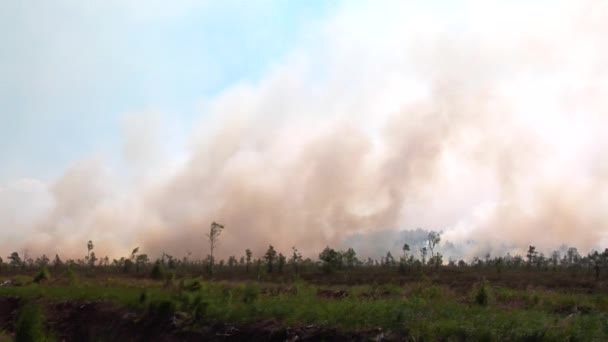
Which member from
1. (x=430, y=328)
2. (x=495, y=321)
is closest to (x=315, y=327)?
(x=430, y=328)


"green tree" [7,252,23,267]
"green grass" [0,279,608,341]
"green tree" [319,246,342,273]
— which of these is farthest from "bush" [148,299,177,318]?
"green tree" [7,252,23,267]

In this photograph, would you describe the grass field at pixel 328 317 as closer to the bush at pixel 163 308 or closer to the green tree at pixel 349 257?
the bush at pixel 163 308

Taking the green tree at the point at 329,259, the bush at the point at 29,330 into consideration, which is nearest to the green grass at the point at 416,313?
the bush at the point at 29,330

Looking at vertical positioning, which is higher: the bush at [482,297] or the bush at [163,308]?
the bush at [482,297]

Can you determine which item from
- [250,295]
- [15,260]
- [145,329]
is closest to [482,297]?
[250,295]

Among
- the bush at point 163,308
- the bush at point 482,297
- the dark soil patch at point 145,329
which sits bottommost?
the dark soil patch at point 145,329

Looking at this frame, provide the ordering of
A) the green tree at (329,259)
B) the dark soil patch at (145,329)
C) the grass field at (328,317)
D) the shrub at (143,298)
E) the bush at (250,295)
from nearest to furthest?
the grass field at (328,317)
the dark soil patch at (145,329)
the bush at (250,295)
the shrub at (143,298)
the green tree at (329,259)

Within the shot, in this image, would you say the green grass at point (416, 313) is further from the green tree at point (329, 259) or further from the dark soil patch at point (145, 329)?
the green tree at point (329, 259)

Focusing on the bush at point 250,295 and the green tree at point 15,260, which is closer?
the bush at point 250,295

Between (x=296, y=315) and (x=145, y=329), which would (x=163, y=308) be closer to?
(x=145, y=329)

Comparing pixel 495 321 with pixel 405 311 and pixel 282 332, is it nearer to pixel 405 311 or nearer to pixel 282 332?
pixel 405 311

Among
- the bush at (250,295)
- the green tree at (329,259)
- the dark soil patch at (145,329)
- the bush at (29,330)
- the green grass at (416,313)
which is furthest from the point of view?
A: the green tree at (329,259)

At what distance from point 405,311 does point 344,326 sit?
185 centimetres

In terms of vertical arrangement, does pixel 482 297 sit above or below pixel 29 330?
above
